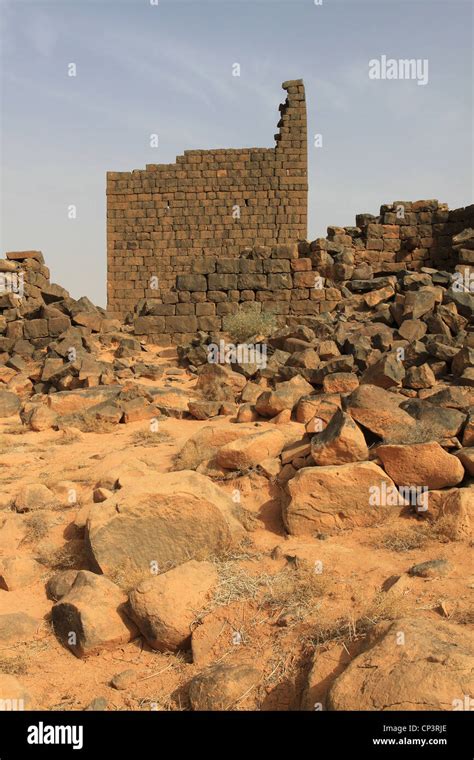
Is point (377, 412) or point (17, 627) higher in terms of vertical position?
point (377, 412)

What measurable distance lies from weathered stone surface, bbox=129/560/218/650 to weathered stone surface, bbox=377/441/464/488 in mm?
1516

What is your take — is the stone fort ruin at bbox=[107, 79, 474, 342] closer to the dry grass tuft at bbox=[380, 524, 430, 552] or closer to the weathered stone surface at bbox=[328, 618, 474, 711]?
the dry grass tuft at bbox=[380, 524, 430, 552]

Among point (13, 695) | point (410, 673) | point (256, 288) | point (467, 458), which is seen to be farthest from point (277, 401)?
point (256, 288)

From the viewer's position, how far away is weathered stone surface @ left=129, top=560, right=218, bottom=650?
347 cm

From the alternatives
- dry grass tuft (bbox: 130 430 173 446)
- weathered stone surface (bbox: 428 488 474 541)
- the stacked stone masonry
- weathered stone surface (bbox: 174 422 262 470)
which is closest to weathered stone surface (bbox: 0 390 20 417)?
dry grass tuft (bbox: 130 430 173 446)

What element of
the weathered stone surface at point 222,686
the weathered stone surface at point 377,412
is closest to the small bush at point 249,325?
the weathered stone surface at point 377,412

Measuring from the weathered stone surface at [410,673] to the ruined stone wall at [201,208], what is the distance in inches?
599

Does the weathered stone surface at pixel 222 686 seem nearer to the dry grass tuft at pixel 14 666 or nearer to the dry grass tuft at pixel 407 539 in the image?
the dry grass tuft at pixel 14 666

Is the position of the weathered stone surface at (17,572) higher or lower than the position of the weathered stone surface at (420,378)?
lower

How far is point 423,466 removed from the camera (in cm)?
445

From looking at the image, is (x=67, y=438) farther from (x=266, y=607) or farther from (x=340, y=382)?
(x=266, y=607)

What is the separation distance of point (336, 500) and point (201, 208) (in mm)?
14460

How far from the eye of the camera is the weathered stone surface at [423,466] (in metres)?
4.43

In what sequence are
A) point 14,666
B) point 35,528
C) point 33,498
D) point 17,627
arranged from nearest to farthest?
point 14,666, point 17,627, point 35,528, point 33,498
